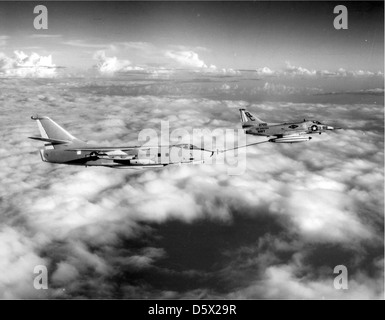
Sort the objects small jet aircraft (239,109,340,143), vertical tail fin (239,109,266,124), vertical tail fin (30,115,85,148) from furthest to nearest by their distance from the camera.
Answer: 1. vertical tail fin (239,109,266,124)
2. small jet aircraft (239,109,340,143)
3. vertical tail fin (30,115,85,148)

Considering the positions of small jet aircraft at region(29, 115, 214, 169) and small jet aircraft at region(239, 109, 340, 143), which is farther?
small jet aircraft at region(239, 109, 340, 143)

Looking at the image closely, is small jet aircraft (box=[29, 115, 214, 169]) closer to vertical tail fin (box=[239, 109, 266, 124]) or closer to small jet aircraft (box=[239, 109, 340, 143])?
small jet aircraft (box=[239, 109, 340, 143])

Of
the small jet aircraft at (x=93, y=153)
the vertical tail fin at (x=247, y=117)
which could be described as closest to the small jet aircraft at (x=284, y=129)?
the vertical tail fin at (x=247, y=117)

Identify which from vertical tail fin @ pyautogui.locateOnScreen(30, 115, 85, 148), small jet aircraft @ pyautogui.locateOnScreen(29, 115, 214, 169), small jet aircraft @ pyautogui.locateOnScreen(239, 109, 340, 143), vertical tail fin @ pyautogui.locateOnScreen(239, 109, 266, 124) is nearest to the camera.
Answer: vertical tail fin @ pyautogui.locateOnScreen(30, 115, 85, 148)

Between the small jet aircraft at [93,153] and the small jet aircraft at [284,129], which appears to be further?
the small jet aircraft at [284,129]

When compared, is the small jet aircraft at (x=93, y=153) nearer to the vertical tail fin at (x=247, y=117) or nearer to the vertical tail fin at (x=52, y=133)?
the vertical tail fin at (x=52, y=133)

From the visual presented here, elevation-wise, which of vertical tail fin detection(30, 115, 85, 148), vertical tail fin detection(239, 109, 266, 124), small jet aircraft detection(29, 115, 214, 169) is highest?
vertical tail fin detection(239, 109, 266, 124)

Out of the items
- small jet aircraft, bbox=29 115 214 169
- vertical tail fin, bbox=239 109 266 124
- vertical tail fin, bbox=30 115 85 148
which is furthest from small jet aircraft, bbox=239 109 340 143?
vertical tail fin, bbox=30 115 85 148

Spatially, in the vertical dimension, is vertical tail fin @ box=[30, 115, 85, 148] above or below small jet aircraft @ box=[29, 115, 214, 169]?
above

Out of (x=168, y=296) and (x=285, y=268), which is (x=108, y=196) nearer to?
(x=168, y=296)
